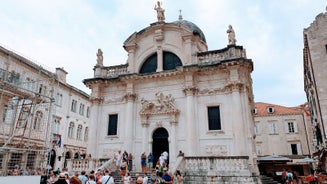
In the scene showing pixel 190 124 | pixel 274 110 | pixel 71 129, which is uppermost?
pixel 274 110

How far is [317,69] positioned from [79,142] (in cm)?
2952

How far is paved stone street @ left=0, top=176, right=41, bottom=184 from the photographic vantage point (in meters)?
8.33

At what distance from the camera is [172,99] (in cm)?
1903

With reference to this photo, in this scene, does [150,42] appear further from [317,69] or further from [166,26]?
[317,69]

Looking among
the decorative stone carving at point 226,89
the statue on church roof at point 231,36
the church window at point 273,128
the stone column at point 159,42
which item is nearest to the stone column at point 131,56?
the stone column at point 159,42

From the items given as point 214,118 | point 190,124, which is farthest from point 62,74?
point 214,118

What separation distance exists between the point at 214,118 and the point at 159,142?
4756 mm

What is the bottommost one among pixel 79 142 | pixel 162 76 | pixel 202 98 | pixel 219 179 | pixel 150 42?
pixel 219 179

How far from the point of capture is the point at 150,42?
2147 centimetres

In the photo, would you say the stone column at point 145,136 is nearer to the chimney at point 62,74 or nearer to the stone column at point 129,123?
the stone column at point 129,123

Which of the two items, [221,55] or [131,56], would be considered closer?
[221,55]

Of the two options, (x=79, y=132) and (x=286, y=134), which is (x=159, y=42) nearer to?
(x=79, y=132)

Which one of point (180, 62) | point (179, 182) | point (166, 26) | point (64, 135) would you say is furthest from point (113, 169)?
point (64, 135)

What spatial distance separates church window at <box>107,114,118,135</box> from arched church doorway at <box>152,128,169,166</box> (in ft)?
11.7
